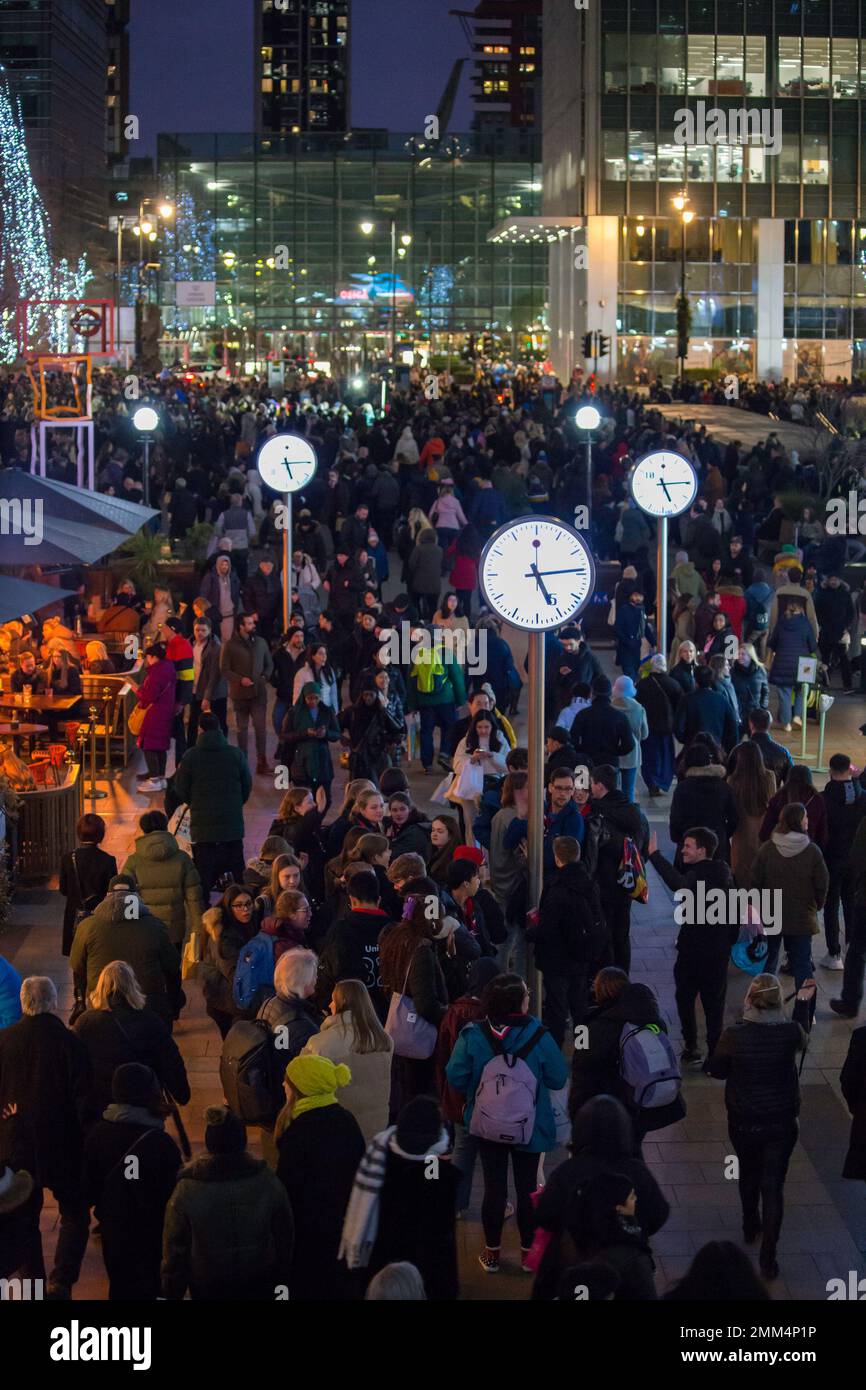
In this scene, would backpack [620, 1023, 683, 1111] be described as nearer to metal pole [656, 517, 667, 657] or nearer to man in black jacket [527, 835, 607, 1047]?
man in black jacket [527, 835, 607, 1047]

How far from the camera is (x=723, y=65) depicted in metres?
65.8

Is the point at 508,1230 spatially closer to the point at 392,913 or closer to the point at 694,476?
the point at 392,913

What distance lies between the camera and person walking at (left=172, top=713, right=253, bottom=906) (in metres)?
11.4

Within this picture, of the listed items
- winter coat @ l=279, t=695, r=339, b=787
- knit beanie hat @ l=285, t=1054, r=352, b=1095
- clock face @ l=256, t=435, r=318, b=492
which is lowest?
knit beanie hat @ l=285, t=1054, r=352, b=1095

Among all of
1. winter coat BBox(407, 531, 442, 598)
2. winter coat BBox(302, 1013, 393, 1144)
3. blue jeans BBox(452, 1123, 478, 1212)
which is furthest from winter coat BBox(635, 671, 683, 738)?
winter coat BBox(302, 1013, 393, 1144)

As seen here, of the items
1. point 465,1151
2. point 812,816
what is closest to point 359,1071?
point 465,1151

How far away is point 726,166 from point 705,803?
58.6 m

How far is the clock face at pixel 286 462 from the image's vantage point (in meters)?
17.1

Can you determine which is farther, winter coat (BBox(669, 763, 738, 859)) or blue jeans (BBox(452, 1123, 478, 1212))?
winter coat (BBox(669, 763, 738, 859))

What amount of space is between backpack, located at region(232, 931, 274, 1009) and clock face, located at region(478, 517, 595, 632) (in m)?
2.01

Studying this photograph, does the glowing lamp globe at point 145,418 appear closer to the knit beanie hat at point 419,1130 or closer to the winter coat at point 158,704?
the winter coat at point 158,704

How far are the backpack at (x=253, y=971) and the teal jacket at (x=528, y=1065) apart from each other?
116 cm

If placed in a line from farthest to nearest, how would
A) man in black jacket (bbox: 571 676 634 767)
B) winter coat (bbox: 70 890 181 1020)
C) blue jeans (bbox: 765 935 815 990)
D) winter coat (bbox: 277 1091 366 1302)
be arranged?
1. man in black jacket (bbox: 571 676 634 767)
2. blue jeans (bbox: 765 935 815 990)
3. winter coat (bbox: 70 890 181 1020)
4. winter coat (bbox: 277 1091 366 1302)

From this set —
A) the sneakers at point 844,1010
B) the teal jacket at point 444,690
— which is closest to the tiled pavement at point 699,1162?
the sneakers at point 844,1010
